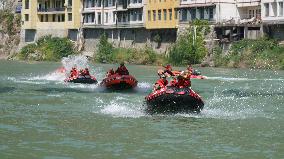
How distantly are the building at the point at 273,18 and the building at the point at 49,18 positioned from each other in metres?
35.4

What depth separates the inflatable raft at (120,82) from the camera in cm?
3941

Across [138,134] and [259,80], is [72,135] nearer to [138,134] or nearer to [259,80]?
[138,134]

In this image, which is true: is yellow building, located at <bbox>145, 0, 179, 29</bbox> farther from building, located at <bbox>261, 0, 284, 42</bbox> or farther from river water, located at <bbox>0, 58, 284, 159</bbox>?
river water, located at <bbox>0, 58, 284, 159</bbox>

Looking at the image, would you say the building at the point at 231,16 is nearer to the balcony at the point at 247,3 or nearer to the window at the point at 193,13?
the balcony at the point at 247,3

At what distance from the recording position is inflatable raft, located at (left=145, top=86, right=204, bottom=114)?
2652 cm

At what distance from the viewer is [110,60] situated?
268 ft

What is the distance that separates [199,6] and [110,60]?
48.5ft

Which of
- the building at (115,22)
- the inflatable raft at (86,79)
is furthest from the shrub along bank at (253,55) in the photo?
the inflatable raft at (86,79)

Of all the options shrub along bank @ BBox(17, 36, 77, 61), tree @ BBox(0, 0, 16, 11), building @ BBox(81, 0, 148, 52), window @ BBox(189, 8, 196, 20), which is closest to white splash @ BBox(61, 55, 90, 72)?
shrub along bank @ BBox(17, 36, 77, 61)

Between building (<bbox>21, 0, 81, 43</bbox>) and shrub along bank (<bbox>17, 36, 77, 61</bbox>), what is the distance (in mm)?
2024

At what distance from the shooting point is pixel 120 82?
130 ft

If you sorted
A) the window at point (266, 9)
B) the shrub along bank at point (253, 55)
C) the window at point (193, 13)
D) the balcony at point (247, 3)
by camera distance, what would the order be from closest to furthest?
the shrub along bank at point (253, 55)
the window at point (266, 9)
the balcony at point (247, 3)
the window at point (193, 13)

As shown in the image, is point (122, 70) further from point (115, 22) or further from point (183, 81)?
point (115, 22)

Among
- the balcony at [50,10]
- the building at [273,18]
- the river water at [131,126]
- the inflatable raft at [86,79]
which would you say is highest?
the balcony at [50,10]
